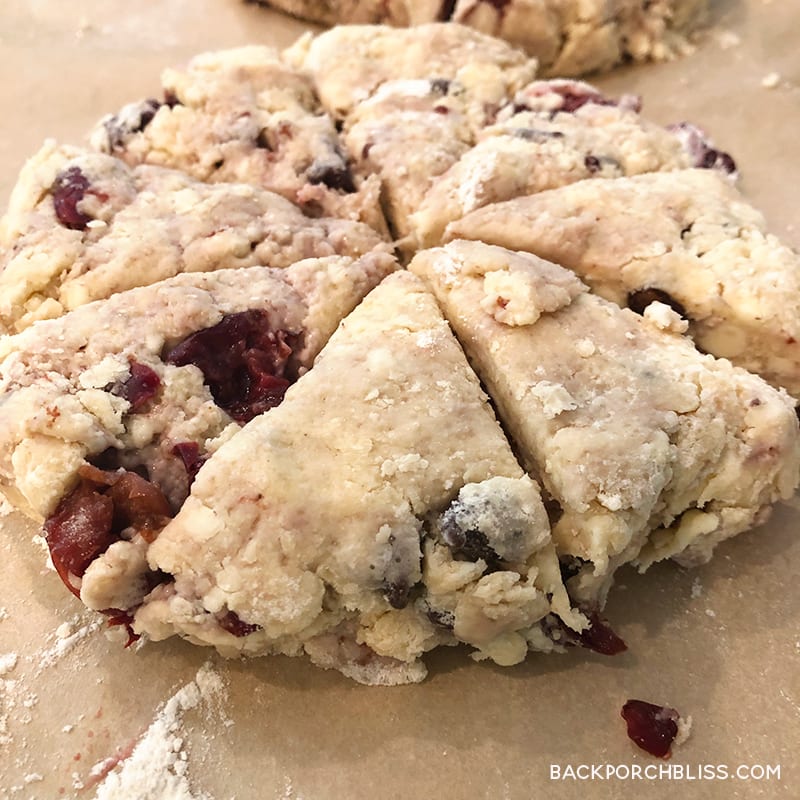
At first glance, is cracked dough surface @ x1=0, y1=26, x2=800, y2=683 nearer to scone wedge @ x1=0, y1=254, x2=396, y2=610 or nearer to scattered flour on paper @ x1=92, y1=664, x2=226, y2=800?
scone wedge @ x1=0, y1=254, x2=396, y2=610

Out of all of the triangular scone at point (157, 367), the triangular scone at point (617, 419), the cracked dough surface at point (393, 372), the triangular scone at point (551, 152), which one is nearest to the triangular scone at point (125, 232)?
the cracked dough surface at point (393, 372)

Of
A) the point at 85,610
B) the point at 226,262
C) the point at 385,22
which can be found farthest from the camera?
the point at 385,22

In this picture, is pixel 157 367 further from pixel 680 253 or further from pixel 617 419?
pixel 680 253

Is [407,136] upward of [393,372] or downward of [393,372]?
upward

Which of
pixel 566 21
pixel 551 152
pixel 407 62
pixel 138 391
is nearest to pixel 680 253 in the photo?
pixel 551 152

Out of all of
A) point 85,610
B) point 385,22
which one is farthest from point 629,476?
point 385,22

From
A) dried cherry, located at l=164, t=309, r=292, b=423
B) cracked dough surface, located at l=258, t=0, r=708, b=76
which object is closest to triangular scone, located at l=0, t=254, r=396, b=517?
dried cherry, located at l=164, t=309, r=292, b=423

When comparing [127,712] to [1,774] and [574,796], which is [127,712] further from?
[574,796]
